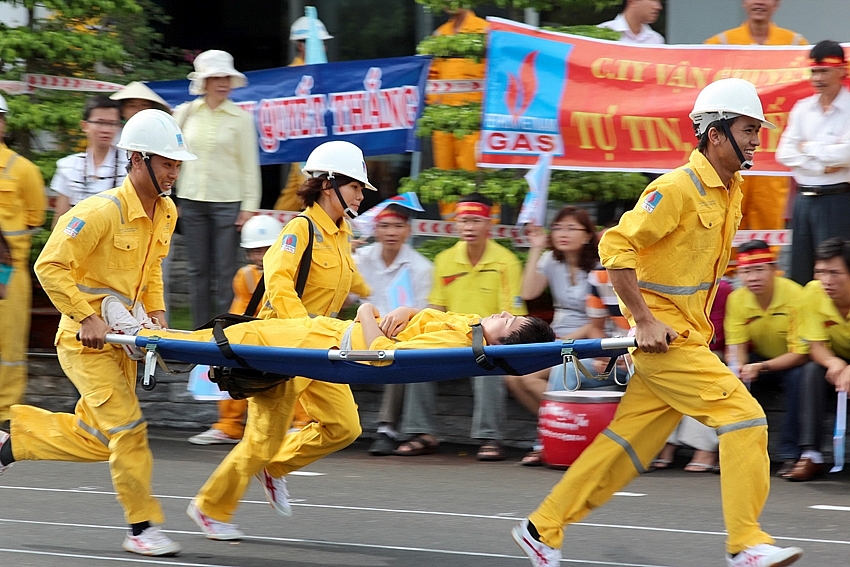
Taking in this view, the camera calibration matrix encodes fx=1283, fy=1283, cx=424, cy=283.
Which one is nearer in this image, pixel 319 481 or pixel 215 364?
pixel 215 364

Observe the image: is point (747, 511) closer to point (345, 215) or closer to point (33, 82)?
point (345, 215)

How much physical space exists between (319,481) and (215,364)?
2303mm

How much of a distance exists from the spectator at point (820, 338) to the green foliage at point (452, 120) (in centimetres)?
288

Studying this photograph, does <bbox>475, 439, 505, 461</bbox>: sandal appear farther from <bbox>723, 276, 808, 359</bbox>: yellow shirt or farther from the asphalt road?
<bbox>723, 276, 808, 359</bbox>: yellow shirt

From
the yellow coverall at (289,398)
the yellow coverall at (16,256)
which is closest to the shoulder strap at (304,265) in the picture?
the yellow coverall at (289,398)

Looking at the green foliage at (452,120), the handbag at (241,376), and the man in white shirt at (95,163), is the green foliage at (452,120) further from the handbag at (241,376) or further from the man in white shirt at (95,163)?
the handbag at (241,376)

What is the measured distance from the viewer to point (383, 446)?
8938 mm

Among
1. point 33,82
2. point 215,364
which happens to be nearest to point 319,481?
point 215,364

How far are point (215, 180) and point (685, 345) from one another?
5.06m

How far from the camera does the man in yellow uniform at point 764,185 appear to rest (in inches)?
371

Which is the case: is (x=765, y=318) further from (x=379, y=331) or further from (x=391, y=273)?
(x=379, y=331)

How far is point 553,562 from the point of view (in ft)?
18.7

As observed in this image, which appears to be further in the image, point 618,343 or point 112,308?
point 112,308

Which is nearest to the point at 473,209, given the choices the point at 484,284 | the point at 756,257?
the point at 484,284
